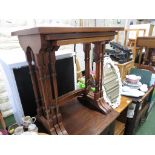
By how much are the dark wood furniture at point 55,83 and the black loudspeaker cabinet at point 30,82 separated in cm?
8

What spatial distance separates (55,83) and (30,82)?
0.76 ft

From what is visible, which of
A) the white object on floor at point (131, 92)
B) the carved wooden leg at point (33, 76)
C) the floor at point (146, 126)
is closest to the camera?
the carved wooden leg at point (33, 76)

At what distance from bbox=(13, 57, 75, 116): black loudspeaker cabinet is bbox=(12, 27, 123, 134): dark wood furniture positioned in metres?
0.08

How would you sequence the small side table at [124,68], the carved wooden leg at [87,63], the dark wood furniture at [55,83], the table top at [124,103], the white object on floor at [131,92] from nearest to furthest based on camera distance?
1. the dark wood furniture at [55,83]
2. the carved wooden leg at [87,63]
3. the table top at [124,103]
4. the white object on floor at [131,92]
5. the small side table at [124,68]

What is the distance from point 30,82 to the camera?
75 centimetres

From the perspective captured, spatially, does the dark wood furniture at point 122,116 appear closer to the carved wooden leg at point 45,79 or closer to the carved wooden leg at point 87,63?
the carved wooden leg at point 87,63

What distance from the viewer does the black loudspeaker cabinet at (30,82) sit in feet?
2.31

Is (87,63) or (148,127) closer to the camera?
(87,63)

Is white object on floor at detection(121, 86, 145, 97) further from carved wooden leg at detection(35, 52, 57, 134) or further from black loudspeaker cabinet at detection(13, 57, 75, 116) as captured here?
carved wooden leg at detection(35, 52, 57, 134)

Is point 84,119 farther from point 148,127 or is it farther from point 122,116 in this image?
point 148,127

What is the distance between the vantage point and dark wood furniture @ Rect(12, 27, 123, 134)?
48 centimetres

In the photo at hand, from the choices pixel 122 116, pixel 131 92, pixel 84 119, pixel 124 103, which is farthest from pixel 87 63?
pixel 122 116

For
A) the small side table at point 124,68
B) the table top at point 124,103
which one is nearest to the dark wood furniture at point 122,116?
the table top at point 124,103
